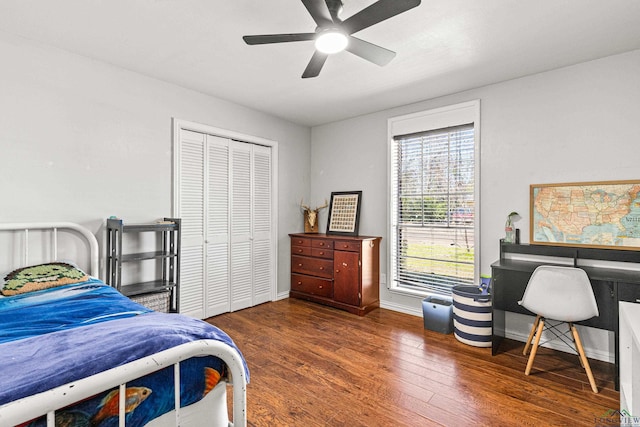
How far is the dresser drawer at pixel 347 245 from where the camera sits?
372 centimetres

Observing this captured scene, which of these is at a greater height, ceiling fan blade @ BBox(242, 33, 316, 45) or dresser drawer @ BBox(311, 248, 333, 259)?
ceiling fan blade @ BBox(242, 33, 316, 45)

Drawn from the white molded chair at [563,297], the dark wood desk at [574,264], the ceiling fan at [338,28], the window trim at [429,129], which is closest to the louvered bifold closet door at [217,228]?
the ceiling fan at [338,28]

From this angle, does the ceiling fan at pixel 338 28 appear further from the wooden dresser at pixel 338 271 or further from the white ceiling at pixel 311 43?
the wooden dresser at pixel 338 271

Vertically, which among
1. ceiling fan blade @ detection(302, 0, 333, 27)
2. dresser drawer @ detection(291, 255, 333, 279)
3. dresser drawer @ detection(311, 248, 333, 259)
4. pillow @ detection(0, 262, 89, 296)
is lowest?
dresser drawer @ detection(291, 255, 333, 279)

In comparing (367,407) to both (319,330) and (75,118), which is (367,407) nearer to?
(319,330)

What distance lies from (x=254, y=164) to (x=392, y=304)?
8.19ft

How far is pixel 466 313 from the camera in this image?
9.41 ft

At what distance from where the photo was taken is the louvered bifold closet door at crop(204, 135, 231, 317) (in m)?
3.55

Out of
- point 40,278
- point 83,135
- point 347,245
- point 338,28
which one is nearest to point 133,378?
point 40,278

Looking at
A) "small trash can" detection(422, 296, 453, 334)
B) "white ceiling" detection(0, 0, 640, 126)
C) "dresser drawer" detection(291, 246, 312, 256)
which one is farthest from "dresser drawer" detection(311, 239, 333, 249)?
"white ceiling" detection(0, 0, 640, 126)

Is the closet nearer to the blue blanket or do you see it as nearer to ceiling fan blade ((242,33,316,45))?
the blue blanket

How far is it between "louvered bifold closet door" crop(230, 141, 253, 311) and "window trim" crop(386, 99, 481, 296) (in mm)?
1766

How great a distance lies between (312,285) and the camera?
4188mm

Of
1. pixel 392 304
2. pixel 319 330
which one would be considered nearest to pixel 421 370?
pixel 319 330
